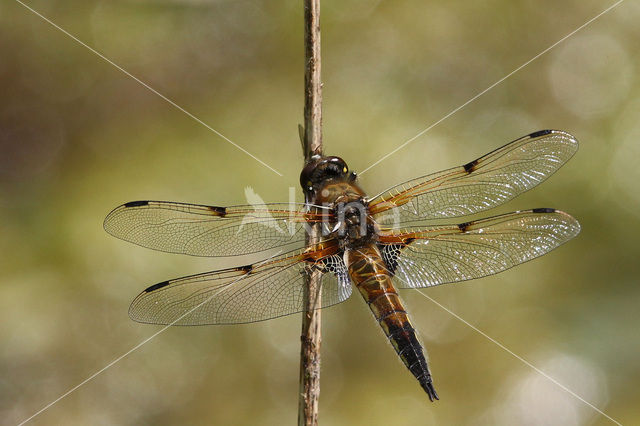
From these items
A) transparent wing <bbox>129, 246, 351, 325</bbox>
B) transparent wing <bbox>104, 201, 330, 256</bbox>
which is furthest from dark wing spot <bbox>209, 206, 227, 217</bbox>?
transparent wing <bbox>129, 246, 351, 325</bbox>

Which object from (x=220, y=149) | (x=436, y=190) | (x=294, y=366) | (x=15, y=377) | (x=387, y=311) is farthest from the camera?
(x=220, y=149)

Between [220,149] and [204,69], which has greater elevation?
[204,69]

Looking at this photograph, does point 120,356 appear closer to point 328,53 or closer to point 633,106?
point 328,53

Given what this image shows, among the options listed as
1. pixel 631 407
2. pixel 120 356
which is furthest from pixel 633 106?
pixel 120 356

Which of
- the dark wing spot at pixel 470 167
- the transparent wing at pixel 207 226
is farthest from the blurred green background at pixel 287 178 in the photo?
the dark wing spot at pixel 470 167

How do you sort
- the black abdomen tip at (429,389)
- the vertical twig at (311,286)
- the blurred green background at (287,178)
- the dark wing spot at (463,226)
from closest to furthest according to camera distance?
the black abdomen tip at (429,389), the vertical twig at (311,286), the dark wing spot at (463,226), the blurred green background at (287,178)

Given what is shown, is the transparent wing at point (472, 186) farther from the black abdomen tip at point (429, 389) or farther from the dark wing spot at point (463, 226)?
the black abdomen tip at point (429, 389)
